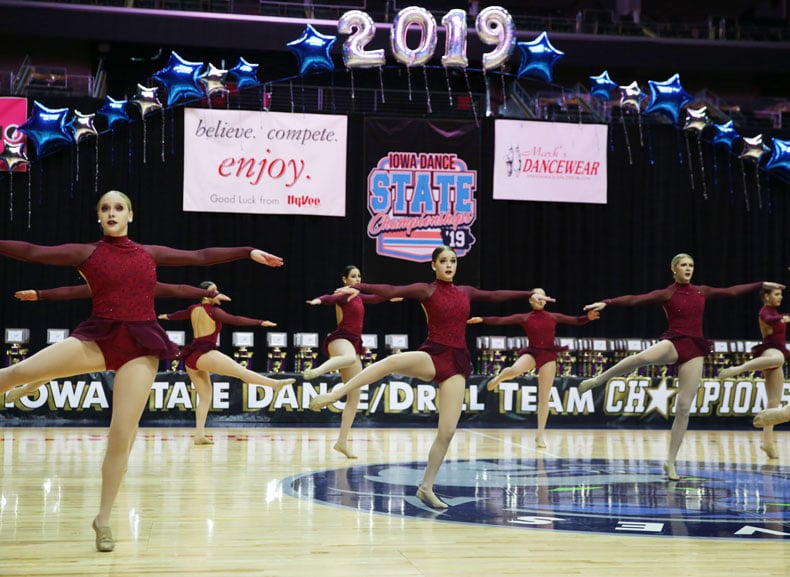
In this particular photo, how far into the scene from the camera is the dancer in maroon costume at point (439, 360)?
634cm

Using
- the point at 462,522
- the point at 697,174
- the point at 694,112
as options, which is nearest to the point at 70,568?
the point at 462,522

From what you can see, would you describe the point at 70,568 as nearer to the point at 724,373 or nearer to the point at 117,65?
the point at 724,373

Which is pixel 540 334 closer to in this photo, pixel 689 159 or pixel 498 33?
pixel 498 33

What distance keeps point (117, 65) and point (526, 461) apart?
15700 millimetres

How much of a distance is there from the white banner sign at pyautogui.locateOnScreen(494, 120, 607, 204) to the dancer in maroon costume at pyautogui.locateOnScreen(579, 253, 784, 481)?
8.58 m

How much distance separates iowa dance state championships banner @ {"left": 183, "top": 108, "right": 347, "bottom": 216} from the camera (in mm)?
15742

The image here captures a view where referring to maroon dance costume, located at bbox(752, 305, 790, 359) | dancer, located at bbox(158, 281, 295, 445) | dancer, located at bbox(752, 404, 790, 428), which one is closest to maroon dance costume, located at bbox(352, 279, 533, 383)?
dancer, located at bbox(752, 404, 790, 428)

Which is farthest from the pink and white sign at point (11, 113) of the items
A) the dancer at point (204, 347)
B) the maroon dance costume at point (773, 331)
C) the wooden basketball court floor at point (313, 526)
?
the maroon dance costume at point (773, 331)

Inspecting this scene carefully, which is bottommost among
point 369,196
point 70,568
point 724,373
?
point 70,568

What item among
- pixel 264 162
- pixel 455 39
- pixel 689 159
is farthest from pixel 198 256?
pixel 689 159

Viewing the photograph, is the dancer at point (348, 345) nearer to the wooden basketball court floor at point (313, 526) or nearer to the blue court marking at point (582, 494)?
the wooden basketball court floor at point (313, 526)

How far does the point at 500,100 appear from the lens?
21859mm

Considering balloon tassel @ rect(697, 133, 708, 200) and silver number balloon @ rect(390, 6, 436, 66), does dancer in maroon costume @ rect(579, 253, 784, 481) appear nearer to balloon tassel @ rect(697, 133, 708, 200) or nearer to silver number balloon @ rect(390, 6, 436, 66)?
silver number balloon @ rect(390, 6, 436, 66)

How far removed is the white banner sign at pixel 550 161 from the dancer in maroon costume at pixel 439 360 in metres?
10.2
